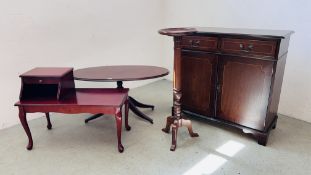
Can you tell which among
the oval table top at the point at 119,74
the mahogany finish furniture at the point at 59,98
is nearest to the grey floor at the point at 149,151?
the mahogany finish furniture at the point at 59,98

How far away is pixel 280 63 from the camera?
6.42 ft

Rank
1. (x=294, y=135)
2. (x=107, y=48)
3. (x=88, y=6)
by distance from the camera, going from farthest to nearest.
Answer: (x=107, y=48), (x=88, y=6), (x=294, y=135)

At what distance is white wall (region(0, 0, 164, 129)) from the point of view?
2332 millimetres

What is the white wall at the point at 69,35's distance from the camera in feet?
7.65

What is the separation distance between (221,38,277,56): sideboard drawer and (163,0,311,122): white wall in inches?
32.2

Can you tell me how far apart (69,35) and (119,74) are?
911 mm

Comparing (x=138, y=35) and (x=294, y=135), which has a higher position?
(x=138, y=35)

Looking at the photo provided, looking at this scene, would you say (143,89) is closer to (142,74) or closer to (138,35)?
(138,35)

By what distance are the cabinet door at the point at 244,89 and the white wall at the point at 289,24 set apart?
0.82 meters

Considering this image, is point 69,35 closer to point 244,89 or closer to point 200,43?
point 200,43

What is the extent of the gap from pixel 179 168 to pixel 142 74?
1.00 meters

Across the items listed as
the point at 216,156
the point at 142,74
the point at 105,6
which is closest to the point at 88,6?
the point at 105,6

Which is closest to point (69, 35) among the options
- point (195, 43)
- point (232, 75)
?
point (195, 43)

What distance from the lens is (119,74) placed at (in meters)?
2.34
